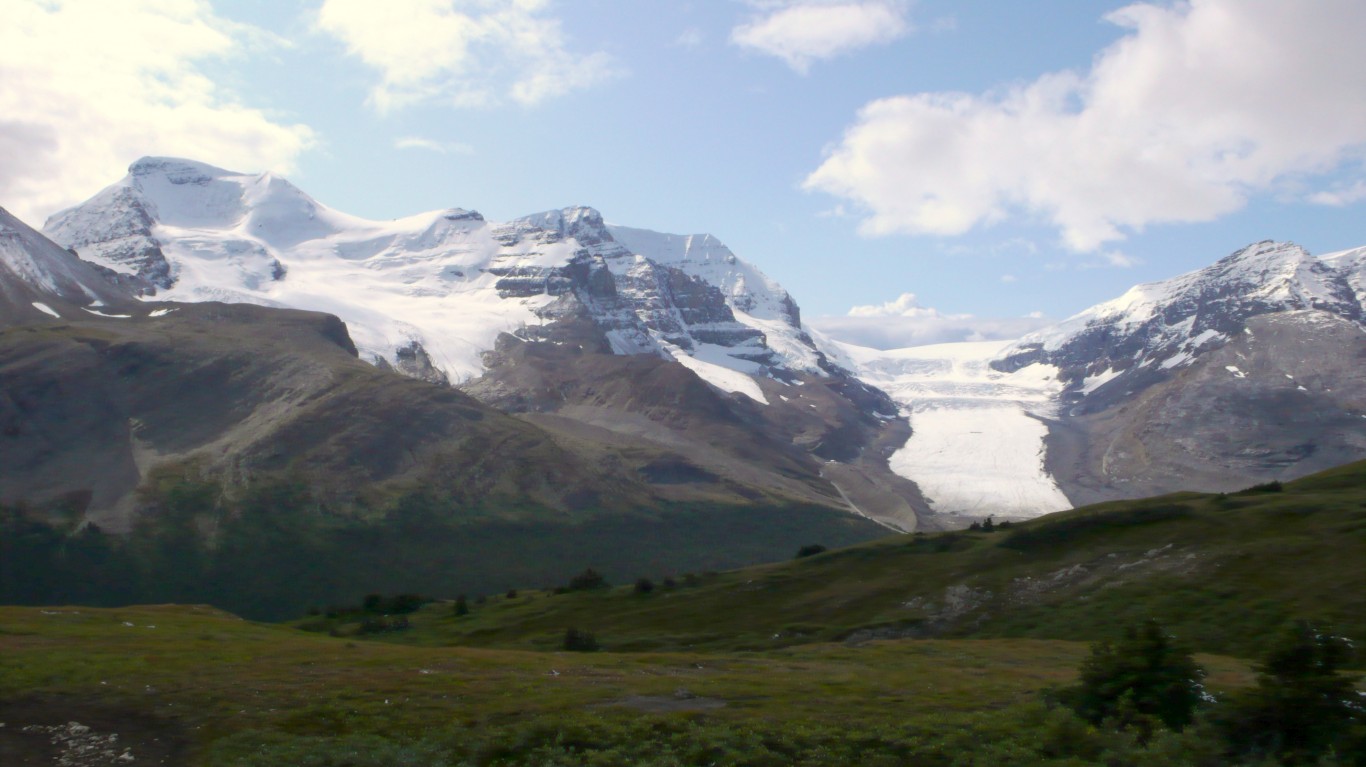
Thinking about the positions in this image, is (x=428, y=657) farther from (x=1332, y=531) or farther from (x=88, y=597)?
(x=88, y=597)

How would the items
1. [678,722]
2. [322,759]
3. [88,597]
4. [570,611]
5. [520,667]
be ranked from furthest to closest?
[88,597] → [570,611] → [520,667] → [678,722] → [322,759]

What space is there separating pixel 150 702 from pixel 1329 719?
151 ft

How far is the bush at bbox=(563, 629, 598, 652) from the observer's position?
269ft

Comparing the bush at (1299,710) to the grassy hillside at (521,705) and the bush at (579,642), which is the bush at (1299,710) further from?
the bush at (579,642)

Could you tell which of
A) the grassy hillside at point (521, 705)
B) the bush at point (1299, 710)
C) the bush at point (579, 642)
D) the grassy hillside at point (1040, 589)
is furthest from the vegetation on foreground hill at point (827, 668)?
the bush at point (579, 642)

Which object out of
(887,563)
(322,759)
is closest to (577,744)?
(322,759)

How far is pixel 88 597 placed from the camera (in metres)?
200

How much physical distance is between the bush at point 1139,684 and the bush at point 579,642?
42484mm

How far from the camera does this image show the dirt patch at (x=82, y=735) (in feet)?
139

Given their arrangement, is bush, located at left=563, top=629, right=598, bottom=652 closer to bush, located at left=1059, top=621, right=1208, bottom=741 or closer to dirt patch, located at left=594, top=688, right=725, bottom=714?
dirt patch, located at left=594, top=688, right=725, bottom=714

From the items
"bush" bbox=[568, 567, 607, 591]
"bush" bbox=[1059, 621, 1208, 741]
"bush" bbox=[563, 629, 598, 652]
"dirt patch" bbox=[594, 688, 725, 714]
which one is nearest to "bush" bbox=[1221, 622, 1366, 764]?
"bush" bbox=[1059, 621, 1208, 741]

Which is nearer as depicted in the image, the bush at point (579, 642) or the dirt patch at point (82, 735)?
the dirt patch at point (82, 735)

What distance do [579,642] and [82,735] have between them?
41285 mm

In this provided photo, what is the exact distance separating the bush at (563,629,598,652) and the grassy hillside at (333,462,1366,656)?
3.32 m
